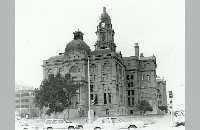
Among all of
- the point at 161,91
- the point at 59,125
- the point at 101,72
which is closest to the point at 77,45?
the point at 101,72

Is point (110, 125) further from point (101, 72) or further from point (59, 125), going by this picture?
point (101, 72)

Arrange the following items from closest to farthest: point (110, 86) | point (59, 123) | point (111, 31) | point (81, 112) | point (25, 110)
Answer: point (59, 123) → point (81, 112) → point (110, 86) → point (111, 31) → point (25, 110)

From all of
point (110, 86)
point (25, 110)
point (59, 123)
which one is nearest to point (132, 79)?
point (110, 86)

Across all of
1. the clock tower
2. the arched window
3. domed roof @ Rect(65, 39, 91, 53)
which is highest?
the clock tower

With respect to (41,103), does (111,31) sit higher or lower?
higher

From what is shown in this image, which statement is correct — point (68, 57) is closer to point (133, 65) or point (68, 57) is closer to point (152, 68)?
point (133, 65)

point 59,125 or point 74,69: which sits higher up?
point 74,69

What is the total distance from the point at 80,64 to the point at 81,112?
43.1 feet

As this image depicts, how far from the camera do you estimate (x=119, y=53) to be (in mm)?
87500

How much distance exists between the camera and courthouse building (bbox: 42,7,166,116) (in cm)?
7656

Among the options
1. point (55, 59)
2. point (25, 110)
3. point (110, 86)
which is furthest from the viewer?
point (25, 110)

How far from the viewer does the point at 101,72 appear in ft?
260

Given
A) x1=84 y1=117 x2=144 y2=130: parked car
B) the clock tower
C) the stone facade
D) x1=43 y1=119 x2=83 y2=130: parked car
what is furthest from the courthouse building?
x1=84 y1=117 x2=144 y2=130: parked car

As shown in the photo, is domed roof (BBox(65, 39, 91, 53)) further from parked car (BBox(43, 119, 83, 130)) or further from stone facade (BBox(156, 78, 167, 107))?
stone facade (BBox(156, 78, 167, 107))
